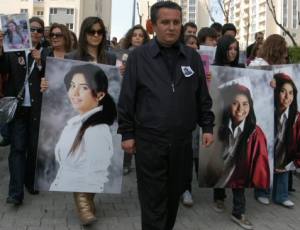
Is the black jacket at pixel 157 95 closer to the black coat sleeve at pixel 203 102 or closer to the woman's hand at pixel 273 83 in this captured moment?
the black coat sleeve at pixel 203 102

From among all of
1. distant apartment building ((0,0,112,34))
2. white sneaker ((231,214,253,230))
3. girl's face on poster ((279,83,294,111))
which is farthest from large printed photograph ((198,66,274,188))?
distant apartment building ((0,0,112,34))

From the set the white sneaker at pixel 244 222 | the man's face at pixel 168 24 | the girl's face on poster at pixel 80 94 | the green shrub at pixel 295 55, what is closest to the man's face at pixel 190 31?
the girl's face on poster at pixel 80 94

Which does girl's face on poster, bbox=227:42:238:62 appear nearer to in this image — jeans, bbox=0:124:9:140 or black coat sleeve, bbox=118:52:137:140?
black coat sleeve, bbox=118:52:137:140

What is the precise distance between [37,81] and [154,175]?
2394 mm

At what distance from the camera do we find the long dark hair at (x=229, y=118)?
5629 mm

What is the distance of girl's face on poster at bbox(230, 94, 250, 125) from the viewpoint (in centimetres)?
563

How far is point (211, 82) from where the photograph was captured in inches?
221

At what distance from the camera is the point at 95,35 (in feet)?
18.1

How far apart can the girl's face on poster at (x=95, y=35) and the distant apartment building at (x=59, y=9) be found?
75948 mm

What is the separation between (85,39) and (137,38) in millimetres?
1661

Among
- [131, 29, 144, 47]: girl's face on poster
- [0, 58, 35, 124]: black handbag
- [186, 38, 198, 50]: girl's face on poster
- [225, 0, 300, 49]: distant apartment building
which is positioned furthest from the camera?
[225, 0, 300, 49]: distant apartment building

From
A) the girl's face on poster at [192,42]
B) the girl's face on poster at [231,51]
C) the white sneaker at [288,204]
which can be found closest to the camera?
the girl's face on poster at [231,51]

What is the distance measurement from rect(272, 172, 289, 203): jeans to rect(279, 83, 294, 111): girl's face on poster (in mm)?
789

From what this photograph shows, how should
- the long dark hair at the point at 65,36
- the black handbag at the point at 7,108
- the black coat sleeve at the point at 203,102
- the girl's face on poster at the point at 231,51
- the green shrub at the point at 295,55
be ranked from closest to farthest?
the black coat sleeve at the point at 203,102, the black handbag at the point at 7,108, the girl's face on poster at the point at 231,51, the long dark hair at the point at 65,36, the green shrub at the point at 295,55
